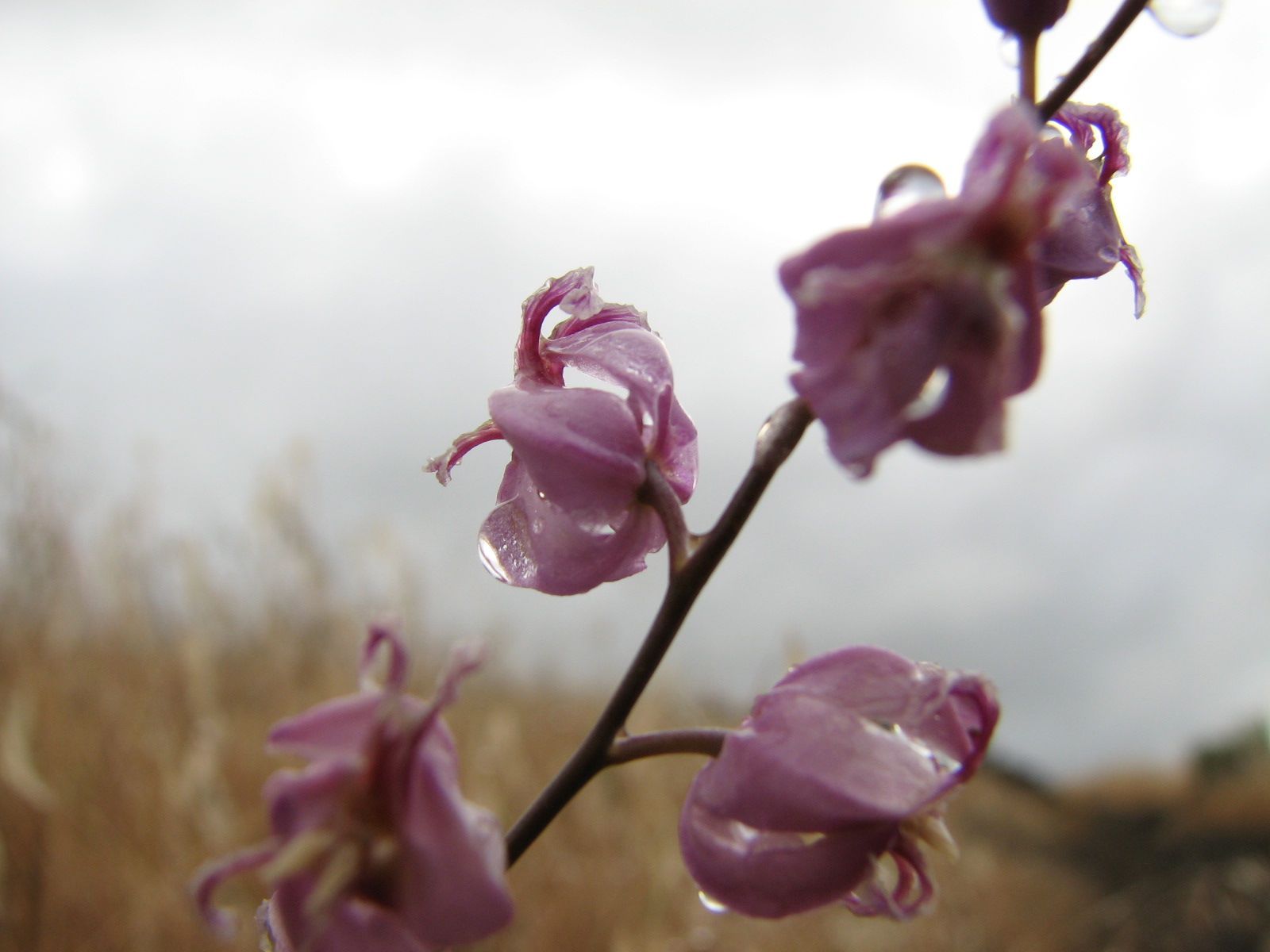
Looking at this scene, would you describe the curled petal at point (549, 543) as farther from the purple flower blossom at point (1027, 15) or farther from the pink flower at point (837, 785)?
the purple flower blossom at point (1027, 15)

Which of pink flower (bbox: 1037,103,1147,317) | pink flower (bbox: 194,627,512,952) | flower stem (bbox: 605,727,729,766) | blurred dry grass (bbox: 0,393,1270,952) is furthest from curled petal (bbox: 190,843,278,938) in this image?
blurred dry grass (bbox: 0,393,1270,952)

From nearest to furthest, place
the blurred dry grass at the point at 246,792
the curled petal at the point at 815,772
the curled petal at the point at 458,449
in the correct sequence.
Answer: the curled petal at the point at 815,772
the curled petal at the point at 458,449
the blurred dry grass at the point at 246,792

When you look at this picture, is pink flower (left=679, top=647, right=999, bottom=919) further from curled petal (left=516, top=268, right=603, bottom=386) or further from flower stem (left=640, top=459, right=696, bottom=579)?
curled petal (left=516, top=268, right=603, bottom=386)

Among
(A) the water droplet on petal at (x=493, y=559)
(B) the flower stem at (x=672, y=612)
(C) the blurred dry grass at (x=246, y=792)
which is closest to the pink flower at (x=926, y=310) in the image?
(B) the flower stem at (x=672, y=612)

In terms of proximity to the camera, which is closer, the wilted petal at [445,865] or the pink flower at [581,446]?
the wilted petal at [445,865]

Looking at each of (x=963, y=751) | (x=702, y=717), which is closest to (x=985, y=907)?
(x=702, y=717)

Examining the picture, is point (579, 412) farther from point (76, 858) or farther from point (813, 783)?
point (76, 858)

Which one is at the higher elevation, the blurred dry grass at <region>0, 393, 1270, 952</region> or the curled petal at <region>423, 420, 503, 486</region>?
the curled petal at <region>423, 420, 503, 486</region>
